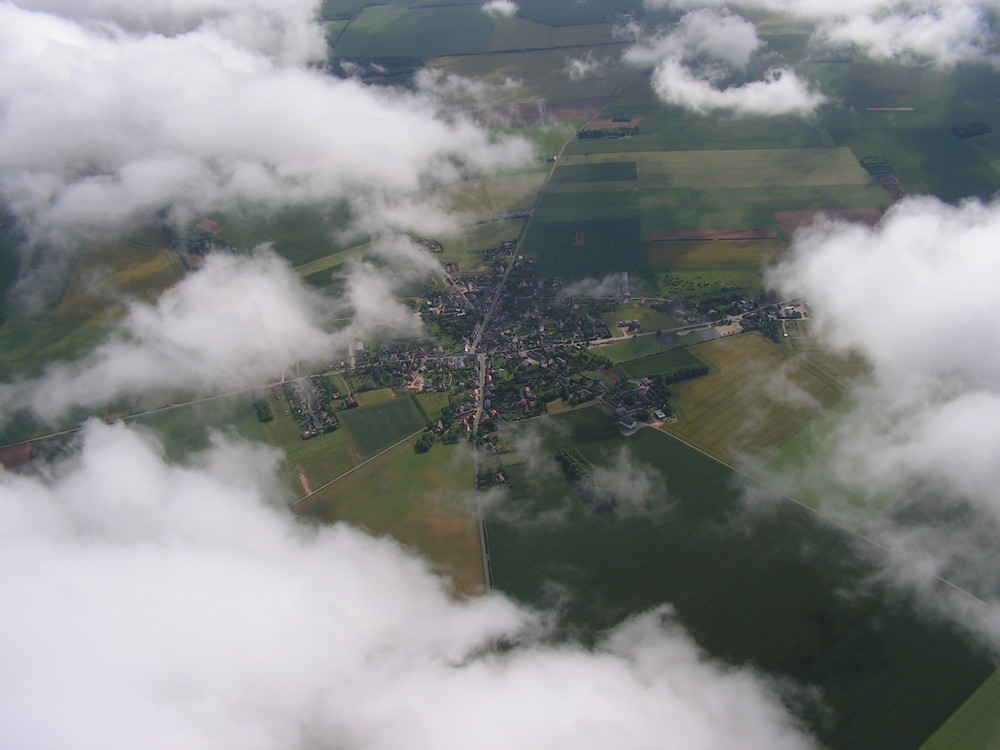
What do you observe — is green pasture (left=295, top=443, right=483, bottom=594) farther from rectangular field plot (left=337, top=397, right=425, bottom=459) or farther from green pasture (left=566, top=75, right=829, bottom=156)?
green pasture (left=566, top=75, right=829, bottom=156)

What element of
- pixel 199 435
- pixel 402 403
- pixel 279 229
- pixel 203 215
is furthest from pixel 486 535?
pixel 203 215

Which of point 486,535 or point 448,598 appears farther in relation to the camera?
point 486,535

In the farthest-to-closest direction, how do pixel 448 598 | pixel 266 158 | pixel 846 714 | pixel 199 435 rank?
pixel 266 158, pixel 199 435, pixel 448 598, pixel 846 714

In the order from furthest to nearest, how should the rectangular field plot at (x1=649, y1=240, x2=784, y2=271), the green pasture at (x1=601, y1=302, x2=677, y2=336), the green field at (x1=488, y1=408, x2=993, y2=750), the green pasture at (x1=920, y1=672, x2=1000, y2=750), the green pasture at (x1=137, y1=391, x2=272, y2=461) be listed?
the rectangular field plot at (x1=649, y1=240, x2=784, y2=271) < the green pasture at (x1=601, y1=302, x2=677, y2=336) < the green pasture at (x1=137, y1=391, x2=272, y2=461) < the green field at (x1=488, y1=408, x2=993, y2=750) < the green pasture at (x1=920, y1=672, x2=1000, y2=750)

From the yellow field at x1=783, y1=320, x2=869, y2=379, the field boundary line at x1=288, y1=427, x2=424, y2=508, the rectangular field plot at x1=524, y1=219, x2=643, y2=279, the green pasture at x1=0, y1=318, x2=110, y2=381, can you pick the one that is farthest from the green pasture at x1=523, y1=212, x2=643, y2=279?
the green pasture at x1=0, y1=318, x2=110, y2=381

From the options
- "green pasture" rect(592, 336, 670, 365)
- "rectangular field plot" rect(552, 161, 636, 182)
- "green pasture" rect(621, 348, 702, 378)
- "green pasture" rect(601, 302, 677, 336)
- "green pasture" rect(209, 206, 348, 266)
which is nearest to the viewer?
"green pasture" rect(621, 348, 702, 378)

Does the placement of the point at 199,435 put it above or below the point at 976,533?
below

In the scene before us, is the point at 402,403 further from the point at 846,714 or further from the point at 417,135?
the point at 417,135
